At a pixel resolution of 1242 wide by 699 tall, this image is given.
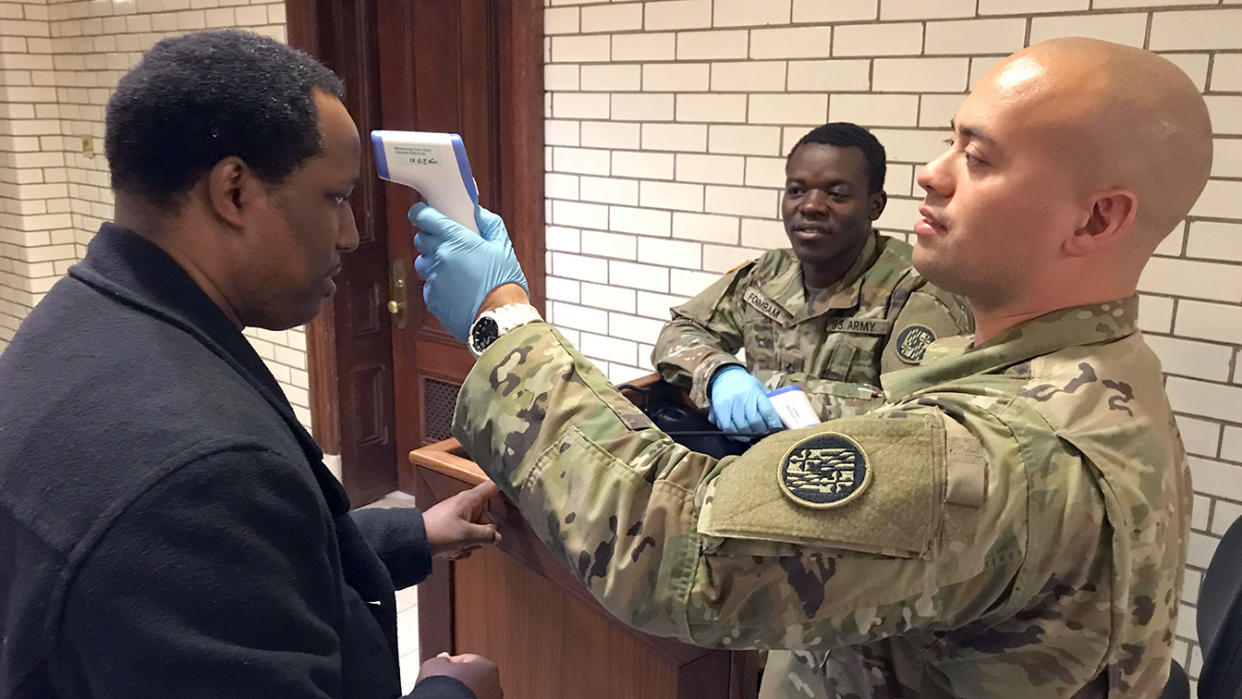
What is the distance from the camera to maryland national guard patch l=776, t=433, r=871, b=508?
0.78 meters

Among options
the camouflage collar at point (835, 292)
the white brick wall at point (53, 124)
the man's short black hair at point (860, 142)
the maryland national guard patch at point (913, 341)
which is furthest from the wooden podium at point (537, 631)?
the white brick wall at point (53, 124)

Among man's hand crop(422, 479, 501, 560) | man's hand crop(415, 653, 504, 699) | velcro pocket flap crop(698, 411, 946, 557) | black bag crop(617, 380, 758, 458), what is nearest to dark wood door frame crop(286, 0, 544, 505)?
black bag crop(617, 380, 758, 458)

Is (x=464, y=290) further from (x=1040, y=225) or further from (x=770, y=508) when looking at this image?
(x=1040, y=225)

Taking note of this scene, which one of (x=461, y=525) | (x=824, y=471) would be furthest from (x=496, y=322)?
(x=824, y=471)

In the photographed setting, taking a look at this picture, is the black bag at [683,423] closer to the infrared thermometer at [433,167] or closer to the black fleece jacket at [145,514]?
the infrared thermometer at [433,167]

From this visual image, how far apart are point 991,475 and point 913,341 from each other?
3.41 ft

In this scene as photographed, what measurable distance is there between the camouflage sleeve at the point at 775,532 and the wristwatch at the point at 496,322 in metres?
0.19

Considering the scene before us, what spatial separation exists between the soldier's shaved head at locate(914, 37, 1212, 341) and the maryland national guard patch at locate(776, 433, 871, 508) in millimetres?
263

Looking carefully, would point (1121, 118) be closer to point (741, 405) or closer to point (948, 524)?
point (948, 524)

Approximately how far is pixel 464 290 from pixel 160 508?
Answer: 545mm

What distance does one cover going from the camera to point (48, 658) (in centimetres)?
67

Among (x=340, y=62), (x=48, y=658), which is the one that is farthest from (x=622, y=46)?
(x=48, y=658)

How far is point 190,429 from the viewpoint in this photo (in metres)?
0.69

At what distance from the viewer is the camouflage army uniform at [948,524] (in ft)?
2.51
